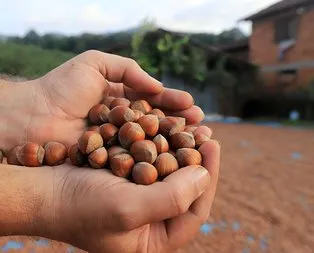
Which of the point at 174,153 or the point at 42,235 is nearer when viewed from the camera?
the point at 42,235

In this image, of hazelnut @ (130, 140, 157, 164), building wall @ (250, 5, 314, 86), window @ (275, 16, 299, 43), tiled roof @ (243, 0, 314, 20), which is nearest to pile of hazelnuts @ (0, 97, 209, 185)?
hazelnut @ (130, 140, 157, 164)

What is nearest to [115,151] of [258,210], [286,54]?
[258,210]

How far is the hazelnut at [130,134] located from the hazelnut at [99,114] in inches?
8.7

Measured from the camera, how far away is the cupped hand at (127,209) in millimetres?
1205

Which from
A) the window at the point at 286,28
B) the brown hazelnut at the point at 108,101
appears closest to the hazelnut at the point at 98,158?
the brown hazelnut at the point at 108,101

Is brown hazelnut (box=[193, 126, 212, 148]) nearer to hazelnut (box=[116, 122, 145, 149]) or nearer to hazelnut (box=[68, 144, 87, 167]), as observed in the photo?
hazelnut (box=[116, 122, 145, 149])

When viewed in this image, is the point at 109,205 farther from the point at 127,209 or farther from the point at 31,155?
the point at 31,155

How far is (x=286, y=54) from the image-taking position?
50.8 feet

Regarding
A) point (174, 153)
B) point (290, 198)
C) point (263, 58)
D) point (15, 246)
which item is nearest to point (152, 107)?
point (174, 153)

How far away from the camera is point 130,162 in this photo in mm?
1395

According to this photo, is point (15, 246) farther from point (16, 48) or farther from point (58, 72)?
point (16, 48)

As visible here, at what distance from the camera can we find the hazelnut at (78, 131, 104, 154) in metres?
1.49

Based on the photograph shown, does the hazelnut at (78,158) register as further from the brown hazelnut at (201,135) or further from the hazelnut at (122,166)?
the brown hazelnut at (201,135)

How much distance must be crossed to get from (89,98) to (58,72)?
20cm
